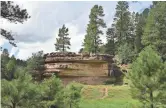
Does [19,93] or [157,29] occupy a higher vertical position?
[157,29]

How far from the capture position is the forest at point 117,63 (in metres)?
28.7

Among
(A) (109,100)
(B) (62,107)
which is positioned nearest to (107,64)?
(A) (109,100)

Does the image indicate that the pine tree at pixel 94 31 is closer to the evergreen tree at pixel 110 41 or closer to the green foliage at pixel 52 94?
the evergreen tree at pixel 110 41

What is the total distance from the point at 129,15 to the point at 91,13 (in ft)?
31.7

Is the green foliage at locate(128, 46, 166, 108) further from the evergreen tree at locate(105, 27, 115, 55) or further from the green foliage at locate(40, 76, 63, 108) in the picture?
the evergreen tree at locate(105, 27, 115, 55)

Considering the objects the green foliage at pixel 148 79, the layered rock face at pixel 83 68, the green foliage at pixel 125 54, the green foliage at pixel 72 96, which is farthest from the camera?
the green foliage at pixel 125 54

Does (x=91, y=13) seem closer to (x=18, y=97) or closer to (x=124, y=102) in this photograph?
(x=124, y=102)

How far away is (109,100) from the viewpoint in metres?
49.1

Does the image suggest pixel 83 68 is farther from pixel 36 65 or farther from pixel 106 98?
pixel 106 98

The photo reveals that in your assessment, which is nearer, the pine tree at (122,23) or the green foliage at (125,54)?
the green foliage at (125,54)

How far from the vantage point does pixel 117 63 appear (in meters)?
71.4

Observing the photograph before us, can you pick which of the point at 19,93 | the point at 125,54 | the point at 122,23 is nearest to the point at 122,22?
the point at 122,23

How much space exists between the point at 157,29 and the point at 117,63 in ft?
30.0

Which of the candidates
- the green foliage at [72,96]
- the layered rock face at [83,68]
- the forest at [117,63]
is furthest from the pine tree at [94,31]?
the green foliage at [72,96]
